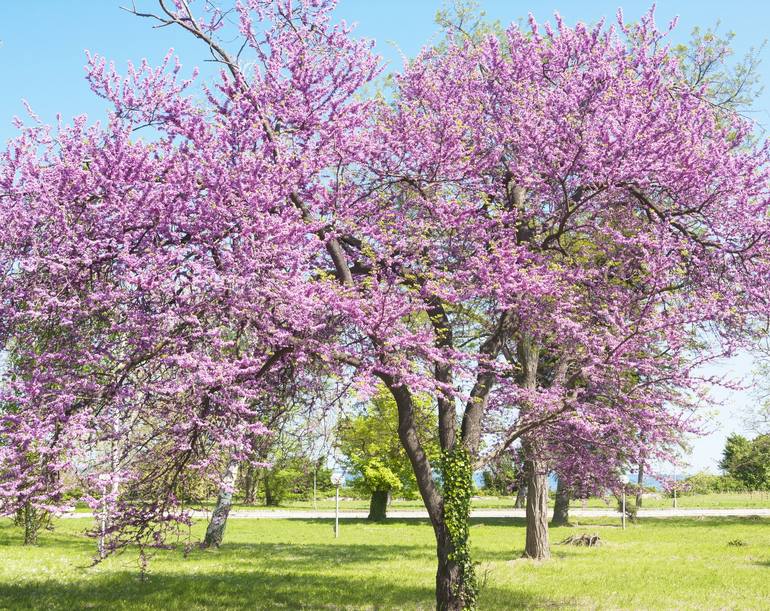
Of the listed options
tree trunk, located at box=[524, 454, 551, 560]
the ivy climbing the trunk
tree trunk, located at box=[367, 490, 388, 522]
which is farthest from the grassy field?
tree trunk, located at box=[367, 490, 388, 522]

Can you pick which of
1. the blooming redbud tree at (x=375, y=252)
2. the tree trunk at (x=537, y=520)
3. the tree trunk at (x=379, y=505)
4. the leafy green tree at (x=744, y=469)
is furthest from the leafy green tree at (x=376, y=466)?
the leafy green tree at (x=744, y=469)

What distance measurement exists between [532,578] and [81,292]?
12340 millimetres

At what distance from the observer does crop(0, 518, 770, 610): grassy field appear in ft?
43.8

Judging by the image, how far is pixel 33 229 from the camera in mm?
8820

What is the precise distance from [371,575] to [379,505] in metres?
22.8

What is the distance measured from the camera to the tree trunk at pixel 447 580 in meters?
11.8

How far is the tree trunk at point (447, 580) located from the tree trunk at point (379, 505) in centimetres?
2757

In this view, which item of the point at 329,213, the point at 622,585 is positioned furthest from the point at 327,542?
the point at 329,213

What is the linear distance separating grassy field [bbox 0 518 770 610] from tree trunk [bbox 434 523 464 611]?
55.8 inches

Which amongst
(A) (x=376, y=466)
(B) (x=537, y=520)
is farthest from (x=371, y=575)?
(A) (x=376, y=466)

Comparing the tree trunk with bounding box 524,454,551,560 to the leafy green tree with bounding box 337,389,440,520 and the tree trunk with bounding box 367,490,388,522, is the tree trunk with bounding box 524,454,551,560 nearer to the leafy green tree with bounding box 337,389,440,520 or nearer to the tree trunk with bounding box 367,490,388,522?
the leafy green tree with bounding box 337,389,440,520

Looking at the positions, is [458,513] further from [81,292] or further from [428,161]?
[81,292]

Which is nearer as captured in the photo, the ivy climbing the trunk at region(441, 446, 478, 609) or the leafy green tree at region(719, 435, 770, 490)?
the ivy climbing the trunk at region(441, 446, 478, 609)

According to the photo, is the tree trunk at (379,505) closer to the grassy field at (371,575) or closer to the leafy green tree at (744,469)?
the grassy field at (371,575)
